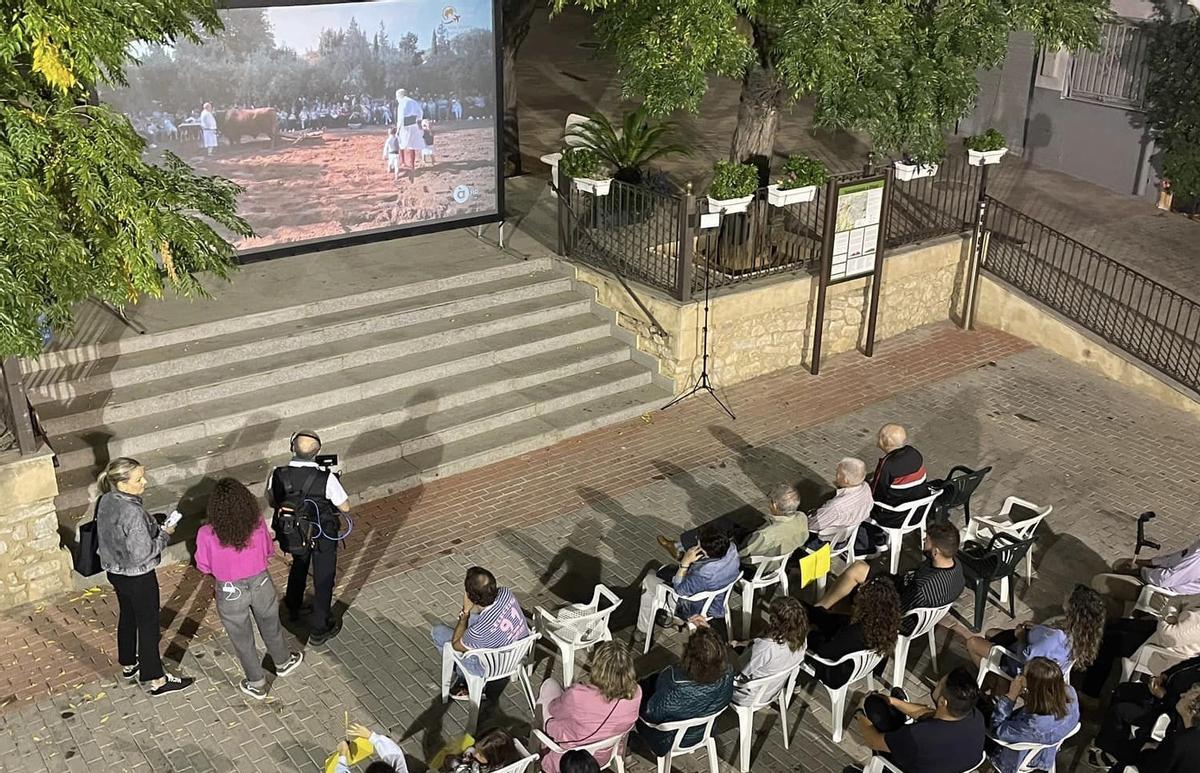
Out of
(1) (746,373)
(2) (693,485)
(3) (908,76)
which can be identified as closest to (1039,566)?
(2) (693,485)

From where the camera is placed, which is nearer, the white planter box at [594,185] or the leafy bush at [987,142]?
the white planter box at [594,185]

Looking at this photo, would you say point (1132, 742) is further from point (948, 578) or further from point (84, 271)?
point (84, 271)

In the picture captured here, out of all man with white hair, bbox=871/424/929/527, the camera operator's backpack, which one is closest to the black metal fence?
man with white hair, bbox=871/424/929/527

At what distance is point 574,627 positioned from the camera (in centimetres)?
798

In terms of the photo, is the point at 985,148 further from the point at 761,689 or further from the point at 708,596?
the point at 761,689

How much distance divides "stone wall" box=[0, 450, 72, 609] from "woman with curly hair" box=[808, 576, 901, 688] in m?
5.58

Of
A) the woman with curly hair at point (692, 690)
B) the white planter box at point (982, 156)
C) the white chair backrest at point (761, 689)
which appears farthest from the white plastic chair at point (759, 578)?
the white planter box at point (982, 156)

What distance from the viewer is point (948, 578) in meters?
8.05

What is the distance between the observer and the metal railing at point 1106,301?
43.9 ft

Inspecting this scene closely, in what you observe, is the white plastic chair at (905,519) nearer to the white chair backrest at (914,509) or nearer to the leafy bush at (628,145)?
the white chair backrest at (914,509)

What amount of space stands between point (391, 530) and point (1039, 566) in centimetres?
539

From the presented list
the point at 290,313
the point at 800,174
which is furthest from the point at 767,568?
the point at 290,313

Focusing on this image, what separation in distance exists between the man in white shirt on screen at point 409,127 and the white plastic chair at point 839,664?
25.1ft

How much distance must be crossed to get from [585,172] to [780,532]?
5.46m
